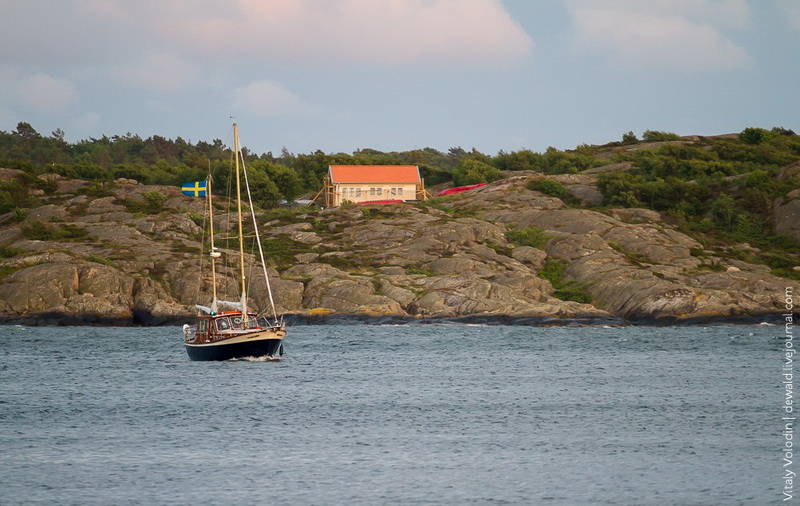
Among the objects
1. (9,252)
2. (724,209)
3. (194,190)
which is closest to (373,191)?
(194,190)

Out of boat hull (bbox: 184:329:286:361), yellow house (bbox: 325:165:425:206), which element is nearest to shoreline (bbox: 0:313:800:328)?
boat hull (bbox: 184:329:286:361)

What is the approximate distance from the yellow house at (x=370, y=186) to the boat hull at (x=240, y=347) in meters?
72.9

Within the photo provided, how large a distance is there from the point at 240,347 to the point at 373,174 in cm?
7795

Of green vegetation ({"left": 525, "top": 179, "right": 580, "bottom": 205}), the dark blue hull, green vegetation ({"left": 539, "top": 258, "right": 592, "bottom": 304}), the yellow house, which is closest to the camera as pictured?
the dark blue hull

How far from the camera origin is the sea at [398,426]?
30.1 m

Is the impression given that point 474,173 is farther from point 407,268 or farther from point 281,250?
point 407,268

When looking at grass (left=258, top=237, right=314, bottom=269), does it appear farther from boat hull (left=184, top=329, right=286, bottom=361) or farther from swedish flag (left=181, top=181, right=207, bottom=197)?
boat hull (left=184, top=329, right=286, bottom=361)

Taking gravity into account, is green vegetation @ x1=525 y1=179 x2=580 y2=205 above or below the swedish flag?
below

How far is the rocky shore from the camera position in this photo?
91688mm

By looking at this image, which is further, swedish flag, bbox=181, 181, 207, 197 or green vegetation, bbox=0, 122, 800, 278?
swedish flag, bbox=181, 181, 207, 197

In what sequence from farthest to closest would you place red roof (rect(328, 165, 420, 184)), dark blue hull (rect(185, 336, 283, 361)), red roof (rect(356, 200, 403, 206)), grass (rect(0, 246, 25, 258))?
1. red roof (rect(328, 165, 420, 184))
2. red roof (rect(356, 200, 403, 206))
3. grass (rect(0, 246, 25, 258))
4. dark blue hull (rect(185, 336, 283, 361))

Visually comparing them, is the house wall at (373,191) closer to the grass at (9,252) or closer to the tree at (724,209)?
the tree at (724,209)

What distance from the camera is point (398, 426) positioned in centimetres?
4100

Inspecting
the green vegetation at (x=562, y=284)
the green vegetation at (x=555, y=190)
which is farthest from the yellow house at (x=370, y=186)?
the green vegetation at (x=562, y=284)
